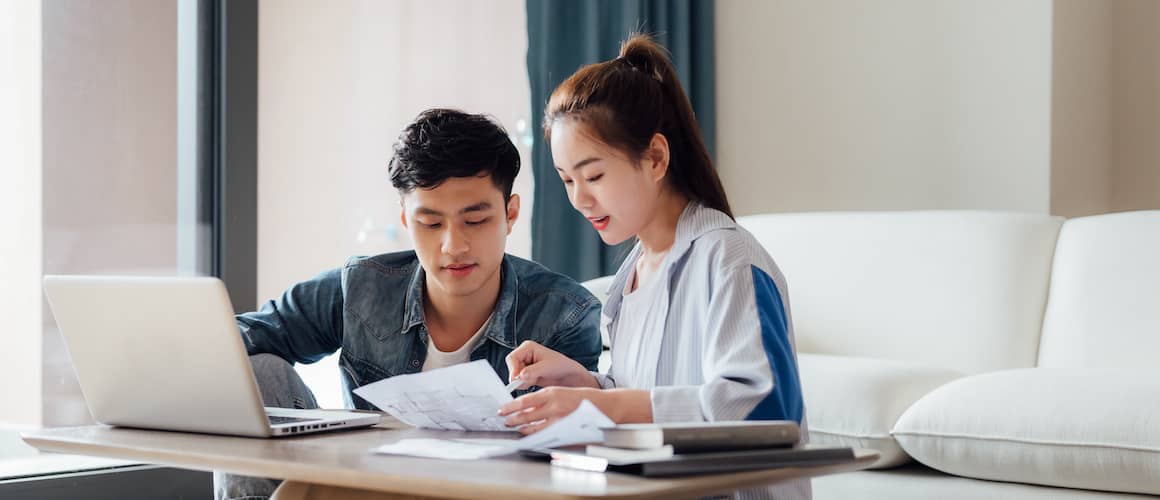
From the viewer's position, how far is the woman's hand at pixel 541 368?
130 centimetres

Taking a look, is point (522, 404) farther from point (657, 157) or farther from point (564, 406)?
point (657, 157)

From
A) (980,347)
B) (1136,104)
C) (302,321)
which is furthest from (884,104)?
(302,321)

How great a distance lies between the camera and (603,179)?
1.42 m

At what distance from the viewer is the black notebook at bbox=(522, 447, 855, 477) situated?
0.87 meters

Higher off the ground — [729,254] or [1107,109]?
[1107,109]

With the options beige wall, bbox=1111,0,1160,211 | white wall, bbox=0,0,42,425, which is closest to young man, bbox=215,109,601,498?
white wall, bbox=0,0,42,425

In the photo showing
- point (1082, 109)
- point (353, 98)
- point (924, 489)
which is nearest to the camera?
point (924, 489)

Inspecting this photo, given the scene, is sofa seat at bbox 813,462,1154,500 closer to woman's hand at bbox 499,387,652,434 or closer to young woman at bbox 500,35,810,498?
young woman at bbox 500,35,810,498

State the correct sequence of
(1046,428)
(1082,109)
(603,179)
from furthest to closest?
(1082,109)
(1046,428)
(603,179)

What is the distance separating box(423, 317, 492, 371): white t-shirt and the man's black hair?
21cm

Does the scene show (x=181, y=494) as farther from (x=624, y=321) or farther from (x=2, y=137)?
(x=624, y=321)

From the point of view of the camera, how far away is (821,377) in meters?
2.13

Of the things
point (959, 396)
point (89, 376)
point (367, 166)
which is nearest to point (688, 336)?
point (89, 376)

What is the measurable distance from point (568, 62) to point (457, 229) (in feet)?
5.93
